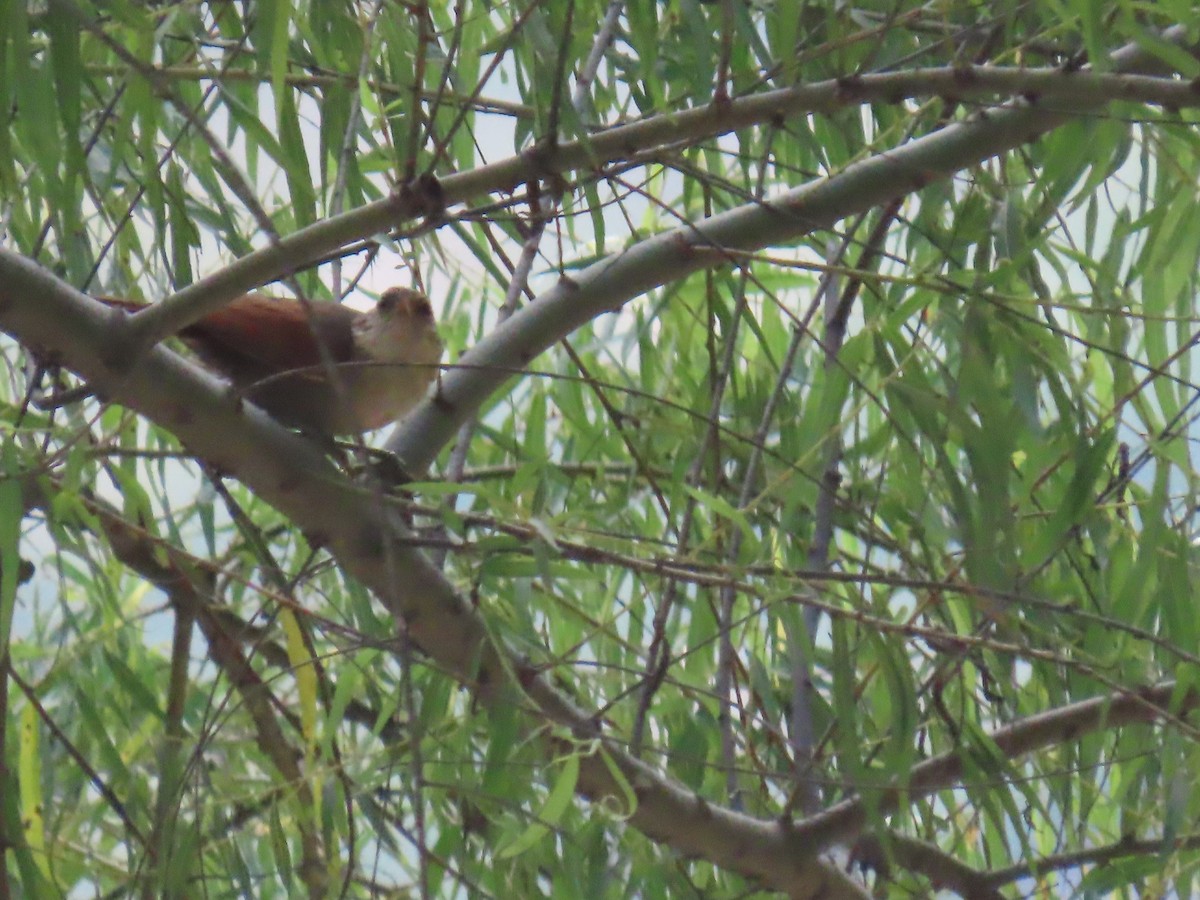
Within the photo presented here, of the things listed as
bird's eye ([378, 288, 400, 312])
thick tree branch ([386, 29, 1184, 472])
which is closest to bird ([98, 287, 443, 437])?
bird's eye ([378, 288, 400, 312])

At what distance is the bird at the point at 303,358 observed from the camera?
4.60ft

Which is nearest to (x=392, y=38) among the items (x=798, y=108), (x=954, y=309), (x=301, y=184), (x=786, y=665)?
(x=301, y=184)

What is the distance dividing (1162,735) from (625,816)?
606 millimetres

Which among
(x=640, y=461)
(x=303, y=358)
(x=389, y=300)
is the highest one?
(x=389, y=300)

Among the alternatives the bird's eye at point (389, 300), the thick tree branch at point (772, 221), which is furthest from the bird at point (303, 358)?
the thick tree branch at point (772, 221)

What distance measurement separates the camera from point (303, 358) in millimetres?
1594

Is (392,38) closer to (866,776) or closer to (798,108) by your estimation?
(798,108)

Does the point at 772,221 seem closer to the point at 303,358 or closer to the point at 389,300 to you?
the point at 303,358

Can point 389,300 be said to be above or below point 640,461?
above

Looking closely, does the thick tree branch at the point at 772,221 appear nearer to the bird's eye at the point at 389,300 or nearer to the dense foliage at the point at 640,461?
the dense foliage at the point at 640,461

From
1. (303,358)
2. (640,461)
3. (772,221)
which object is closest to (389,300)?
(303,358)

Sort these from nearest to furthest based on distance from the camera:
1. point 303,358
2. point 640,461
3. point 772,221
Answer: point 772,221 → point 640,461 → point 303,358

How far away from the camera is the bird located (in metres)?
1.40

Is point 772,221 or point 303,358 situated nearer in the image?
point 772,221
